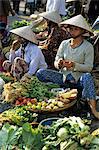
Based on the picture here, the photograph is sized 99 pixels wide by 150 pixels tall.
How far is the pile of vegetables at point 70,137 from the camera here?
3.77 m

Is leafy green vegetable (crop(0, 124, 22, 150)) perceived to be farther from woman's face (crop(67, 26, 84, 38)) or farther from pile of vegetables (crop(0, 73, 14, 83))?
pile of vegetables (crop(0, 73, 14, 83))

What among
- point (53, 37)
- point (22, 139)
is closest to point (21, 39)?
point (53, 37)

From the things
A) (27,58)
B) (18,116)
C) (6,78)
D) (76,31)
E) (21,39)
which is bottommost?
(6,78)

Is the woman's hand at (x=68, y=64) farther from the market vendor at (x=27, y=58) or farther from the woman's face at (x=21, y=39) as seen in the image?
the woman's face at (x=21, y=39)

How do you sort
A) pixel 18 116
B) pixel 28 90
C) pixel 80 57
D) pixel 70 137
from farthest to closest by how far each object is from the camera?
pixel 28 90
pixel 80 57
pixel 18 116
pixel 70 137

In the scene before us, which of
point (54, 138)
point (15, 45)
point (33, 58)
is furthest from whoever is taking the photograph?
point (15, 45)

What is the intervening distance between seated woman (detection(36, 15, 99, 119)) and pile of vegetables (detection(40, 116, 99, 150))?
121 centimetres

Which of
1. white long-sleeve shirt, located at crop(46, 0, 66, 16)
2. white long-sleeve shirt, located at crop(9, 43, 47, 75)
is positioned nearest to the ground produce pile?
white long-sleeve shirt, located at crop(9, 43, 47, 75)

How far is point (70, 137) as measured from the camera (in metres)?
3.86

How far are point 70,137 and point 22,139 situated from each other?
0.45 meters

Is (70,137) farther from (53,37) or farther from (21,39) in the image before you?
(53,37)

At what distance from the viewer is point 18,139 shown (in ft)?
13.2

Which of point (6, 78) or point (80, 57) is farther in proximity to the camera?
point (6, 78)

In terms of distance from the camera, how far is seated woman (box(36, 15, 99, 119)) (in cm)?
530
